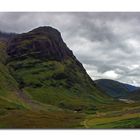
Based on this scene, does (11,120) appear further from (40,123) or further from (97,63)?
(97,63)

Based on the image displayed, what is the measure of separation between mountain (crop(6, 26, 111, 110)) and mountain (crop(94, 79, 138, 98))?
36 centimetres

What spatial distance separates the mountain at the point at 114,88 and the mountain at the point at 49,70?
360mm

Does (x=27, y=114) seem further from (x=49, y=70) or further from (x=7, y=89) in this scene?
(x=49, y=70)

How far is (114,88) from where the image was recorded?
2403 centimetres

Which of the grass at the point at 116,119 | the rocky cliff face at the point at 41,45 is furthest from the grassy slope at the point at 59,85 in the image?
the grass at the point at 116,119

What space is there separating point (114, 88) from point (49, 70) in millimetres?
4472

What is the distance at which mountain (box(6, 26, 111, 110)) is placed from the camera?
24516mm

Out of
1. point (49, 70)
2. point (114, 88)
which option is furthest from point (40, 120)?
point (49, 70)

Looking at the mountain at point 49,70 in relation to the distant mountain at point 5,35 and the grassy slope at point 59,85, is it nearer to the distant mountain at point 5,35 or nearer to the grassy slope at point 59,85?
the grassy slope at point 59,85
